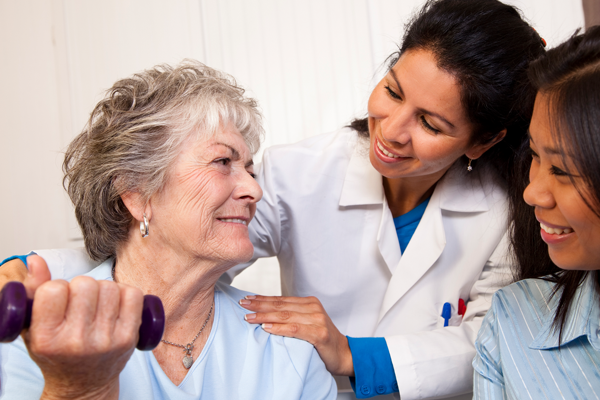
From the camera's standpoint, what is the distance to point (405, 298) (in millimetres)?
1516

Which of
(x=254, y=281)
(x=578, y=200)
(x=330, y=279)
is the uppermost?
(x=578, y=200)

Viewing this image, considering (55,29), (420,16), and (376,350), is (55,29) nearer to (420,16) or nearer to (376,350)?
(420,16)

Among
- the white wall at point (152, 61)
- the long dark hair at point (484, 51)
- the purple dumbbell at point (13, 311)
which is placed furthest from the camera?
the white wall at point (152, 61)

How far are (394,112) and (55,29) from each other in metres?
2.35

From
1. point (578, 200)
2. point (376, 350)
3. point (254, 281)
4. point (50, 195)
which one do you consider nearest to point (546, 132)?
point (578, 200)

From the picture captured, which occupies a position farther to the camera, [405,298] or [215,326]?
[405,298]

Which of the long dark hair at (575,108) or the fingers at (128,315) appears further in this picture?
the long dark hair at (575,108)

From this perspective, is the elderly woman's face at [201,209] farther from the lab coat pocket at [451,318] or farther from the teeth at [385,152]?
the lab coat pocket at [451,318]

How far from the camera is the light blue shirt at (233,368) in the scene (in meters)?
0.98

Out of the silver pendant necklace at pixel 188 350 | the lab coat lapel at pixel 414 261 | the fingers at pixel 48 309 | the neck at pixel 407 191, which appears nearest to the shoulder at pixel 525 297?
the lab coat lapel at pixel 414 261

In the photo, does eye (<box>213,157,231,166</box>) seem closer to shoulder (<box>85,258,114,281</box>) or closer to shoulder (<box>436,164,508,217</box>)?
shoulder (<box>85,258,114,281</box>)

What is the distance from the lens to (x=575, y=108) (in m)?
0.79

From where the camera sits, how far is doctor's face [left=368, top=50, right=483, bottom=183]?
3.92 ft

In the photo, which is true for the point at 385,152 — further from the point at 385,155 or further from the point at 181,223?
the point at 181,223
